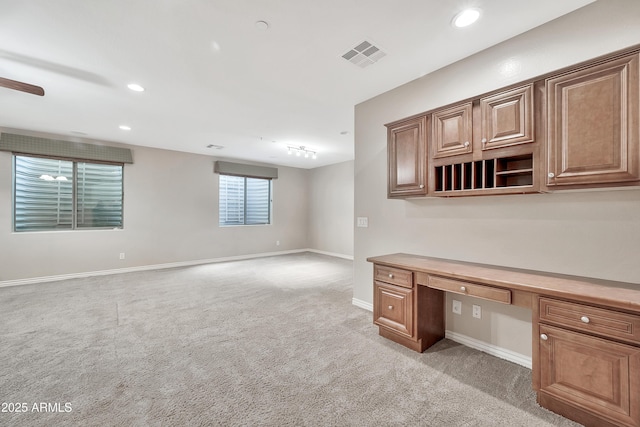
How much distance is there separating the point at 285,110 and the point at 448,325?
3.26m

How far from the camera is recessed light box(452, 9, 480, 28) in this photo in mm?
1894

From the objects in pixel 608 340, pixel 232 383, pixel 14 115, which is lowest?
pixel 232 383

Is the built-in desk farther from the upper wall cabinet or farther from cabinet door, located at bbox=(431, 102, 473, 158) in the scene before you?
cabinet door, located at bbox=(431, 102, 473, 158)

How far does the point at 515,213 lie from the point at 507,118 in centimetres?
76

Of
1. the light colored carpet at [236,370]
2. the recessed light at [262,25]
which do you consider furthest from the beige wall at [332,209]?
the recessed light at [262,25]

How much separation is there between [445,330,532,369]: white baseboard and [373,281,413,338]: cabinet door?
542 millimetres

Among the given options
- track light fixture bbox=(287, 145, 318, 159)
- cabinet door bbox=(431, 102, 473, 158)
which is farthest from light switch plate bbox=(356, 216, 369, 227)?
track light fixture bbox=(287, 145, 318, 159)

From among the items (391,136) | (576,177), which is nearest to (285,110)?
(391,136)

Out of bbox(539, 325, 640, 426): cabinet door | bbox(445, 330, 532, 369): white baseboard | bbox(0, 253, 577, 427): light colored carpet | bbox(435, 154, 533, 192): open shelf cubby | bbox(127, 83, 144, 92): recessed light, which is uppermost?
bbox(127, 83, 144, 92): recessed light

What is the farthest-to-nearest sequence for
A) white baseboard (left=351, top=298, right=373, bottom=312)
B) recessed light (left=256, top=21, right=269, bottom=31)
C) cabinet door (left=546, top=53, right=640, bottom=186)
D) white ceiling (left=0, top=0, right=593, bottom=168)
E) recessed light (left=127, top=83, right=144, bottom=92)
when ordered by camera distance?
1. white baseboard (left=351, top=298, right=373, bottom=312)
2. recessed light (left=127, top=83, right=144, bottom=92)
3. recessed light (left=256, top=21, right=269, bottom=31)
4. white ceiling (left=0, top=0, right=593, bottom=168)
5. cabinet door (left=546, top=53, right=640, bottom=186)

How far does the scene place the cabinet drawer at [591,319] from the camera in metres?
1.39

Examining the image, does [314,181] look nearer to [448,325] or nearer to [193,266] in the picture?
[193,266]

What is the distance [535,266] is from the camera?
2.11 metres

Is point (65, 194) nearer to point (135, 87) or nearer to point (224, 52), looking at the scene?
point (135, 87)
